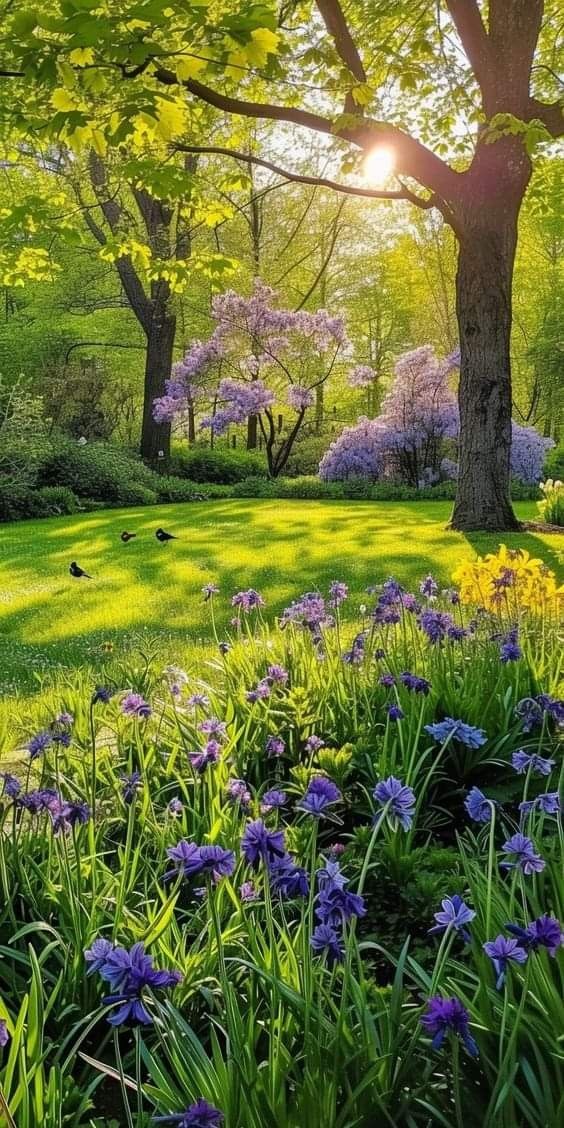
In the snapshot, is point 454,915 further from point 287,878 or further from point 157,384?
point 157,384

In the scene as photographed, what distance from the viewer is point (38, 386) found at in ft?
85.6

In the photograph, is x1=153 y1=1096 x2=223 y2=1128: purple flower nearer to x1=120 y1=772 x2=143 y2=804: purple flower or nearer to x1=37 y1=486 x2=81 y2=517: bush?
x1=120 y1=772 x2=143 y2=804: purple flower

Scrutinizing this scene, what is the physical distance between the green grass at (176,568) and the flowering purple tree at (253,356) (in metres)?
7.52

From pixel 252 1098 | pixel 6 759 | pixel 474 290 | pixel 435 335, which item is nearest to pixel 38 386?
pixel 435 335

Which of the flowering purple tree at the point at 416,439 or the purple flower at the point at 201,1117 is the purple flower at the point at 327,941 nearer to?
the purple flower at the point at 201,1117

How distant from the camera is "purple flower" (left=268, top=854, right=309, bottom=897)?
1.43 meters

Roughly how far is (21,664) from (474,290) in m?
7.00

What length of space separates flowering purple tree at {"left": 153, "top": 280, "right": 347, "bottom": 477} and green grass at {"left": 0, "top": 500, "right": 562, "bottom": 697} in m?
7.52

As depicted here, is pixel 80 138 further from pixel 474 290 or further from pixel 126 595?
pixel 474 290

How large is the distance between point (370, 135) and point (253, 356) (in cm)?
1274

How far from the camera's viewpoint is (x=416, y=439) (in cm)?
2106

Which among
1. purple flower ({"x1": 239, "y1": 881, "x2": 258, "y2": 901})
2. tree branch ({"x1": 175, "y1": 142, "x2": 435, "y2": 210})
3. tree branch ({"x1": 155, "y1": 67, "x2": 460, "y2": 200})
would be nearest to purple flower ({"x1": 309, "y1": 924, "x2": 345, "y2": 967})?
purple flower ({"x1": 239, "y1": 881, "x2": 258, "y2": 901})

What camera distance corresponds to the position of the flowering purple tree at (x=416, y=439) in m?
20.5

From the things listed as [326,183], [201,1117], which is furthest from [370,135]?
[201,1117]
